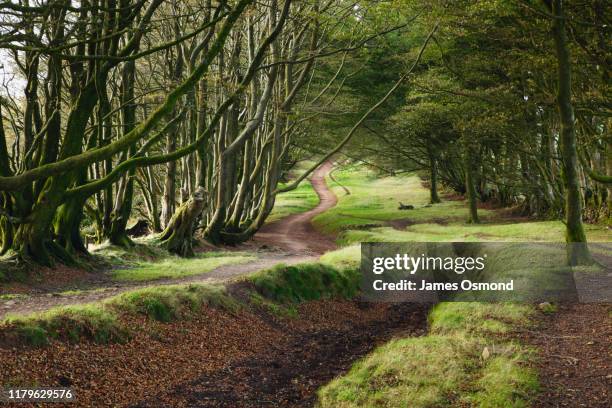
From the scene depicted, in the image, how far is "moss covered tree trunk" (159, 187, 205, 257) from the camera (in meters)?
20.0

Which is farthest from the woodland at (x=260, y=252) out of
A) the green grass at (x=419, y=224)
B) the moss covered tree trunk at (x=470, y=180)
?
the moss covered tree trunk at (x=470, y=180)

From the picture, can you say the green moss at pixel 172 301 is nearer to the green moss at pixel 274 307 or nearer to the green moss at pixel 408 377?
the green moss at pixel 274 307

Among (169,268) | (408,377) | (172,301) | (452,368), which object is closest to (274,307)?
(172,301)

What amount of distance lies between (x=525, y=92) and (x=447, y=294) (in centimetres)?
1264

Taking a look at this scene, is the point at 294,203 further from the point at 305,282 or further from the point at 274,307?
the point at 274,307

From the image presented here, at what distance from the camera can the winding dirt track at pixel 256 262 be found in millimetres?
10734

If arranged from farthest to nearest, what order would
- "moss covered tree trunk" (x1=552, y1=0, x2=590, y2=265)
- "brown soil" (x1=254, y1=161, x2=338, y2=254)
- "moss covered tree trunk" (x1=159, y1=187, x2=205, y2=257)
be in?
"brown soil" (x1=254, y1=161, x2=338, y2=254), "moss covered tree trunk" (x1=159, y1=187, x2=205, y2=257), "moss covered tree trunk" (x1=552, y1=0, x2=590, y2=265)

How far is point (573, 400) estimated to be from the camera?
7.65 m

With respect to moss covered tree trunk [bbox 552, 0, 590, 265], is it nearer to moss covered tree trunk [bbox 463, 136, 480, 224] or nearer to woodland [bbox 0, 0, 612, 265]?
woodland [bbox 0, 0, 612, 265]

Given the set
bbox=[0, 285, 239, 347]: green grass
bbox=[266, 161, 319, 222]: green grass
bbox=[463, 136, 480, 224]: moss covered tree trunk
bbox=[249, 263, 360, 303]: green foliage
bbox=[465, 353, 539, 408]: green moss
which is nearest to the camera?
bbox=[465, 353, 539, 408]: green moss

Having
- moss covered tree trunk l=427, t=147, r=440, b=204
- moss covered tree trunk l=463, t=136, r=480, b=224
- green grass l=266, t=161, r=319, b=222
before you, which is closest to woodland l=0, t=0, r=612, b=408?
moss covered tree trunk l=463, t=136, r=480, b=224

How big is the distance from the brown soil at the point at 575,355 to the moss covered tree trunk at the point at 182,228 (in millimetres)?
11970

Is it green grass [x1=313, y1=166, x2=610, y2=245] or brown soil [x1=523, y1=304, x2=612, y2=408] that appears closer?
brown soil [x1=523, y1=304, x2=612, y2=408]

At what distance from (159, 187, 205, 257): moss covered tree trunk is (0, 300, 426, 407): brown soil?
762cm
